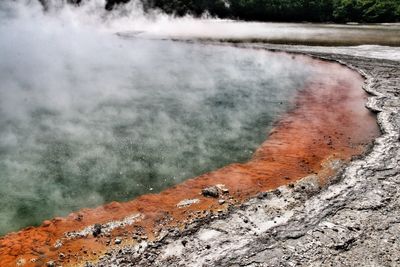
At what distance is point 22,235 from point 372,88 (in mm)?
10859

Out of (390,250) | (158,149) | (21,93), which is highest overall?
(21,93)

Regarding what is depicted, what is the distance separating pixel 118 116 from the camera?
10.4m

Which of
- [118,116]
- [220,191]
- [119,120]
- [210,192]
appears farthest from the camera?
[118,116]

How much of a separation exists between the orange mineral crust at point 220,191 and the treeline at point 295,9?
23.4 meters

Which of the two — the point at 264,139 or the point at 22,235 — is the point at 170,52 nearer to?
the point at 264,139

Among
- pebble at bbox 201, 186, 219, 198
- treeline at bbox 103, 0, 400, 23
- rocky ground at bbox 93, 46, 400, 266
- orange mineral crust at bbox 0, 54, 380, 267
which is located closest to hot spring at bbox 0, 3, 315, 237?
orange mineral crust at bbox 0, 54, 380, 267

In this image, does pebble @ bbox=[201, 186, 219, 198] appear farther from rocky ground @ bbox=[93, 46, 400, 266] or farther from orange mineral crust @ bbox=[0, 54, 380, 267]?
rocky ground @ bbox=[93, 46, 400, 266]

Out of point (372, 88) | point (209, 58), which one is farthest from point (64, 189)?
point (209, 58)

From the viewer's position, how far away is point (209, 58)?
56.1ft

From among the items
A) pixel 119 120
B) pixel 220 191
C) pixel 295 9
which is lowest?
pixel 220 191

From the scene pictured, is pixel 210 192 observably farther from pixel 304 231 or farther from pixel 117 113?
pixel 117 113

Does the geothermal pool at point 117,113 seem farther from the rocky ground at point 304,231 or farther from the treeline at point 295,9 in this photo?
the treeline at point 295,9

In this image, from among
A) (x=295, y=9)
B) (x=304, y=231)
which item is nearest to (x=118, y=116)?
(x=304, y=231)

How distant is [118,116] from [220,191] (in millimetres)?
4462
